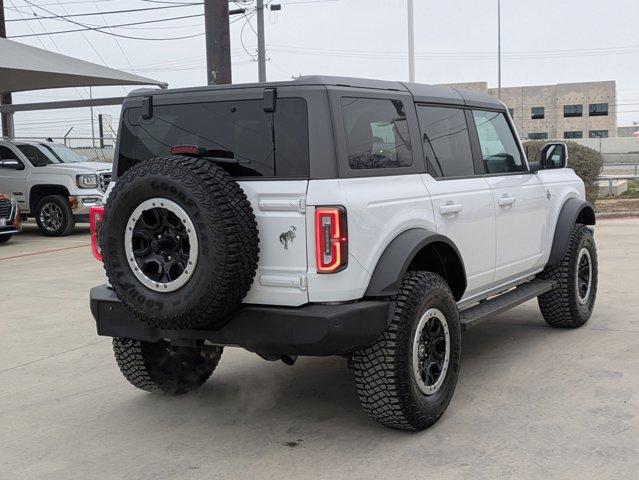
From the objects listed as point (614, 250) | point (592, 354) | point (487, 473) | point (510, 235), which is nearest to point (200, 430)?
point (487, 473)

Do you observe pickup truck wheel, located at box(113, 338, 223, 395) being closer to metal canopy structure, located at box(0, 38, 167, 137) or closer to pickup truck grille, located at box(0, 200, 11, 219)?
pickup truck grille, located at box(0, 200, 11, 219)

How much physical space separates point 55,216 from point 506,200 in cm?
1228

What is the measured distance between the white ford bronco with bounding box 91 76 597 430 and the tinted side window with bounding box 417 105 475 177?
0.07 feet

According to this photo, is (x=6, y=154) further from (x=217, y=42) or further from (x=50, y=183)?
(x=217, y=42)

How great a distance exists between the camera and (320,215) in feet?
11.8

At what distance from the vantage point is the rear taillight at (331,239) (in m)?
3.57

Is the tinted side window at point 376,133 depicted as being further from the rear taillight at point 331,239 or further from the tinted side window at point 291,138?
the rear taillight at point 331,239

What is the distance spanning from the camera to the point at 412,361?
12.7 feet

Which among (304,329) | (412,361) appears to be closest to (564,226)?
(412,361)

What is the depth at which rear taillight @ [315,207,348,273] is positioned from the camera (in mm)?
3572

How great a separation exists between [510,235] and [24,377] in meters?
3.63

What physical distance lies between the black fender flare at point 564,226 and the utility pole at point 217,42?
832 cm

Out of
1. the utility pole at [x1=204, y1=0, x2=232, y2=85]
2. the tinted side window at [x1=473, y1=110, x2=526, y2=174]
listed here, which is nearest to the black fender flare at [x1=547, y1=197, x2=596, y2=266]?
the tinted side window at [x1=473, y1=110, x2=526, y2=174]

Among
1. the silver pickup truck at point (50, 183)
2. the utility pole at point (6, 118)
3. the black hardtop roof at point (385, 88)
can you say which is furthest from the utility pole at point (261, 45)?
the black hardtop roof at point (385, 88)
